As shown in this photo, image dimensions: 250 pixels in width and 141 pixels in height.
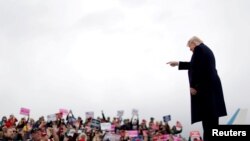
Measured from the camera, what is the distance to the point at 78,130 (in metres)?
18.1

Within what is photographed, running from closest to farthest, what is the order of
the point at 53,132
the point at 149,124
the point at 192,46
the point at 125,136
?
the point at 192,46
the point at 53,132
the point at 125,136
the point at 149,124

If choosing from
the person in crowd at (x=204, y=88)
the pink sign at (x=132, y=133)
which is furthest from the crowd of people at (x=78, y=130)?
the person in crowd at (x=204, y=88)

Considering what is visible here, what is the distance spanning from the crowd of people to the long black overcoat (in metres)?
7.95

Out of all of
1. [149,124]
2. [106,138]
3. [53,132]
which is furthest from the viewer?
[149,124]

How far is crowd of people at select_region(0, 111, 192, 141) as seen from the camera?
14977 millimetres

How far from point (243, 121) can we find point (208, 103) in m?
0.52

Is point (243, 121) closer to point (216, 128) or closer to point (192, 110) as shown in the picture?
point (192, 110)

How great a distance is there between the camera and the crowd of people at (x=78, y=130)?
49.1ft

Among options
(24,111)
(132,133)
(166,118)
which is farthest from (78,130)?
(166,118)

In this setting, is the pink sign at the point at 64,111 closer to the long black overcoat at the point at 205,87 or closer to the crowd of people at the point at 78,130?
the crowd of people at the point at 78,130

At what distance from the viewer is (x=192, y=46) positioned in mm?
5559

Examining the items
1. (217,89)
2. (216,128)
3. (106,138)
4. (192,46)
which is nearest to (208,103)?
(217,89)

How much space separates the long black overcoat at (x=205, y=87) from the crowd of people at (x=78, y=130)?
26.1ft

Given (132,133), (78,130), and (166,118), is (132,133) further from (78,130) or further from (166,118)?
(166,118)
